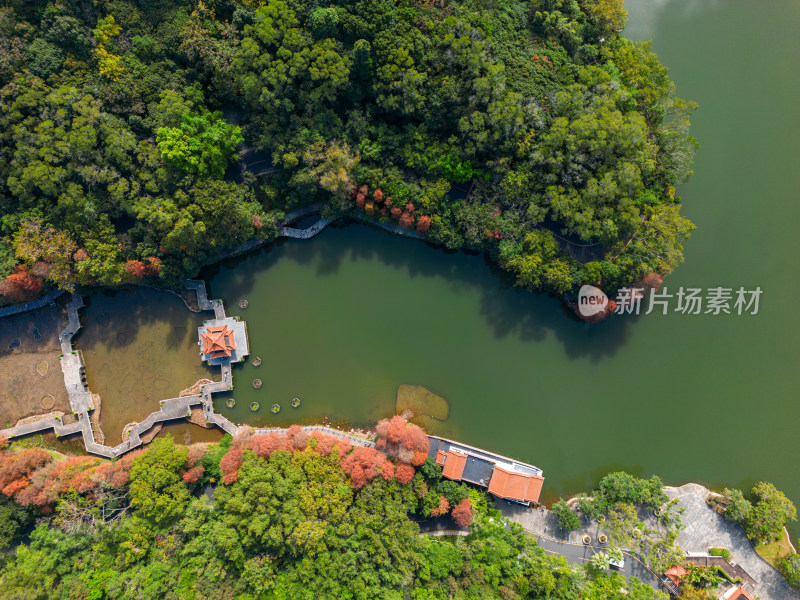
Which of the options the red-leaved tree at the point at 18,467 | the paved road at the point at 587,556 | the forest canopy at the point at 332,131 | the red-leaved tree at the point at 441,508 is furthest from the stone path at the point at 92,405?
the paved road at the point at 587,556

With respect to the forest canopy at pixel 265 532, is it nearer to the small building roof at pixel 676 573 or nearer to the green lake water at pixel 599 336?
the small building roof at pixel 676 573

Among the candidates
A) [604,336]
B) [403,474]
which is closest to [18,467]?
[403,474]

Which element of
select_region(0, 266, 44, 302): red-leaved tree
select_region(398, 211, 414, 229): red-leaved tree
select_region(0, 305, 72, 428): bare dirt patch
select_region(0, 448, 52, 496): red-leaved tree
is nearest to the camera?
select_region(0, 266, 44, 302): red-leaved tree

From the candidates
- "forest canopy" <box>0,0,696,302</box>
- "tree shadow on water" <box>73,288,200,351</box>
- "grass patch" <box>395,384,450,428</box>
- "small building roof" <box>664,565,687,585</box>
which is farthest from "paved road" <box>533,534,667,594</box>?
"tree shadow on water" <box>73,288,200,351</box>

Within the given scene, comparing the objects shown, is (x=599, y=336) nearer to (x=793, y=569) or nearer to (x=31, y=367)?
(x=793, y=569)

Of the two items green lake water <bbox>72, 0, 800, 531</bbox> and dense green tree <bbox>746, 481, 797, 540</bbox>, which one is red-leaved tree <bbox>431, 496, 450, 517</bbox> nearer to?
green lake water <bbox>72, 0, 800, 531</bbox>

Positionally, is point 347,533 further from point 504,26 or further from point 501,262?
point 504,26

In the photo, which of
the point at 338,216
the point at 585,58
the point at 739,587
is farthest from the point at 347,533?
the point at 585,58
